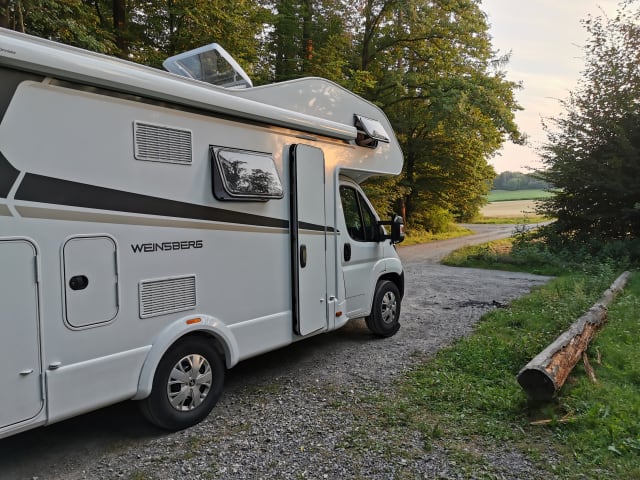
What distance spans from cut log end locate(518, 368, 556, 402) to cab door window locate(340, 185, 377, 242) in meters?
2.49

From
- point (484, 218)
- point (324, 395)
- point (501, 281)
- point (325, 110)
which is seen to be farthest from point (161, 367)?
point (484, 218)

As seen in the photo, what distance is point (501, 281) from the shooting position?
11.7 meters

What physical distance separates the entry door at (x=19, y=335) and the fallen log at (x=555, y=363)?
148 inches

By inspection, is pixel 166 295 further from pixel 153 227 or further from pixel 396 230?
pixel 396 230

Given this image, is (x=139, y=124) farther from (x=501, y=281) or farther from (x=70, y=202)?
(x=501, y=281)

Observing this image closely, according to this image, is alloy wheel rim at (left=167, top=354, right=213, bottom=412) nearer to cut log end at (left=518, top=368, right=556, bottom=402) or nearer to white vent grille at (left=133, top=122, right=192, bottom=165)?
white vent grille at (left=133, top=122, right=192, bottom=165)

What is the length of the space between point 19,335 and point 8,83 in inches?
58.9

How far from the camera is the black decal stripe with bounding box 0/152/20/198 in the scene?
2840 mm

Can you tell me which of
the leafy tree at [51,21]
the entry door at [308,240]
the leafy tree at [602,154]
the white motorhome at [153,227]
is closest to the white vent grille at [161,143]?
the white motorhome at [153,227]

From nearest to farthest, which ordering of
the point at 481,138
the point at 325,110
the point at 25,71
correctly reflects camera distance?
1. the point at 25,71
2. the point at 325,110
3. the point at 481,138

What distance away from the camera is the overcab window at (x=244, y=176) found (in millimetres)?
4094

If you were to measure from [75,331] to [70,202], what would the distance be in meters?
0.84

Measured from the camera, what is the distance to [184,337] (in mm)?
3902

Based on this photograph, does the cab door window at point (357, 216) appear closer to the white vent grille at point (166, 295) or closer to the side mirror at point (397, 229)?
the side mirror at point (397, 229)
